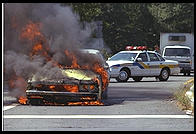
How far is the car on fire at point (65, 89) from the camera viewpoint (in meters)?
13.9

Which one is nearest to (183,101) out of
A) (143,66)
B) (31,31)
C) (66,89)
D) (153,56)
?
(66,89)

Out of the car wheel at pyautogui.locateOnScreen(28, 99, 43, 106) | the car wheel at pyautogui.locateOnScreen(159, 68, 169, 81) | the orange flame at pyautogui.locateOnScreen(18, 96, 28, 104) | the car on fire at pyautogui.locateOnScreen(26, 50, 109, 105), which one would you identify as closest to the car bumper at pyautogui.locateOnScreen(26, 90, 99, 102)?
the car on fire at pyautogui.locateOnScreen(26, 50, 109, 105)

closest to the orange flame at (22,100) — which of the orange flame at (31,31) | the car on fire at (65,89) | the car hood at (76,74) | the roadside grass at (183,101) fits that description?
the car on fire at (65,89)

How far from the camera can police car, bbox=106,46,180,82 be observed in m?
24.5

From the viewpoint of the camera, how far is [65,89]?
1400cm

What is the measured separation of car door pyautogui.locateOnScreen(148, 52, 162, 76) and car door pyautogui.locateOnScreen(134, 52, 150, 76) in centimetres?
25

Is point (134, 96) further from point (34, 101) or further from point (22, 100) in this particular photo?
point (34, 101)

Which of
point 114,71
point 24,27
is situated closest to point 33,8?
point 24,27

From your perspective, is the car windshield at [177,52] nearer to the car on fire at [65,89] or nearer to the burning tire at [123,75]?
the burning tire at [123,75]

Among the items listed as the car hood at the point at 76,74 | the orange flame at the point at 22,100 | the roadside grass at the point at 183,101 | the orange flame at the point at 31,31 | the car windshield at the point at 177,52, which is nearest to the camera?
the roadside grass at the point at 183,101

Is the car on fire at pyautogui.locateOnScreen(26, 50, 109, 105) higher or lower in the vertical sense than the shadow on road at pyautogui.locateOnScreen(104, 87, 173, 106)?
higher

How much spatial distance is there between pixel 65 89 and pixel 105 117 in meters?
2.60

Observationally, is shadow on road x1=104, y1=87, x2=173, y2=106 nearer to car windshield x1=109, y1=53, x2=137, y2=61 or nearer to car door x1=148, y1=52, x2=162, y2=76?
car windshield x1=109, y1=53, x2=137, y2=61

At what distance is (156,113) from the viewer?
40.9 feet
